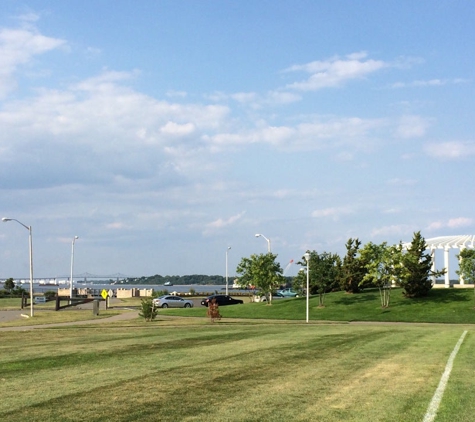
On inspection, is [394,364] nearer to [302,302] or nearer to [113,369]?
[113,369]

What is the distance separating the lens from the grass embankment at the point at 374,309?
4122 cm

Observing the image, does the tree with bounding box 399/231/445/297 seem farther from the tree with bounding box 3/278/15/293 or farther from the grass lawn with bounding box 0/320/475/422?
the tree with bounding box 3/278/15/293

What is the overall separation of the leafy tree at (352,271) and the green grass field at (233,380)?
33.5 meters

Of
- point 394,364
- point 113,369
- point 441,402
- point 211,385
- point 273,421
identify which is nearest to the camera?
point 273,421

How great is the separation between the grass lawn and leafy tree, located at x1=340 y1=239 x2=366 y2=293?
3560 cm

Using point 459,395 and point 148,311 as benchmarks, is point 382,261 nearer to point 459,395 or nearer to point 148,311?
point 148,311

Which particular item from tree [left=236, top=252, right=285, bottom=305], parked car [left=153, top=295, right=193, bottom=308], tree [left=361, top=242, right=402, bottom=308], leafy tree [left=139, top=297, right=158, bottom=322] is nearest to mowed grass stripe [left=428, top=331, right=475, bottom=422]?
leafy tree [left=139, top=297, right=158, bottom=322]

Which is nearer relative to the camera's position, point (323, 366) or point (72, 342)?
point (323, 366)

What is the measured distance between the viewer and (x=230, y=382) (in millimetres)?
11031

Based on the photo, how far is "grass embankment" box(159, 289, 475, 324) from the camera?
4122 centimetres

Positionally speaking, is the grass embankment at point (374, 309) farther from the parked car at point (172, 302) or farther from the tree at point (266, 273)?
the parked car at point (172, 302)

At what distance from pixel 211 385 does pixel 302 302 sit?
137 feet

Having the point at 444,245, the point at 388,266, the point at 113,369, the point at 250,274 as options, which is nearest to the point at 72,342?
the point at 113,369

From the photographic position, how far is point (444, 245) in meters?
63.6
